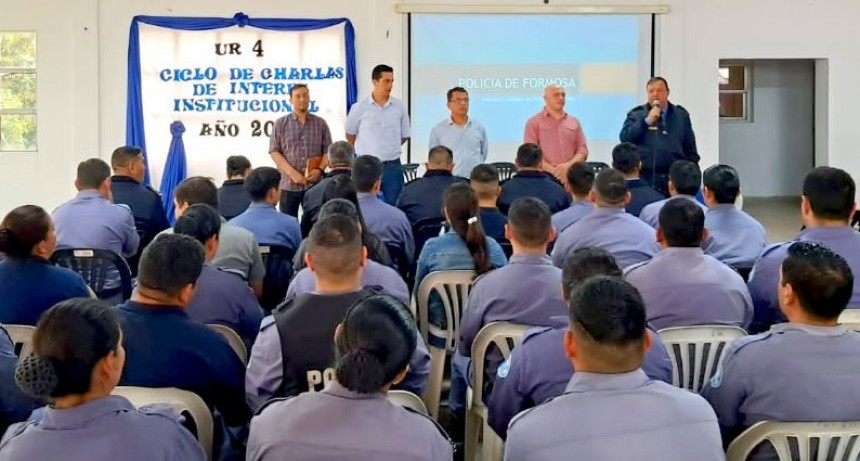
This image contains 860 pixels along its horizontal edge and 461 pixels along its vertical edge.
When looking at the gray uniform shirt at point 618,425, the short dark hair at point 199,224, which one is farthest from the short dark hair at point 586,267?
the short dark hair at point 199,224

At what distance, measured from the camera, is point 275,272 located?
14.2ft

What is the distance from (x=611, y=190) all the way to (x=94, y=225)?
247cm

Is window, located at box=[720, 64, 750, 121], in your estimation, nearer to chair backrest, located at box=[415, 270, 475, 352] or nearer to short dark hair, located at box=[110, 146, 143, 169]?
short dark hair, located at box=[110, 146, 143, 169]

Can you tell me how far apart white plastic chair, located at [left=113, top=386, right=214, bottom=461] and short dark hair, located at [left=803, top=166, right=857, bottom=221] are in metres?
2.41

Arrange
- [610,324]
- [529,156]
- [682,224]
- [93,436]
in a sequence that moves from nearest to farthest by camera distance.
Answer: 1. [93,436]
2. [610,324]
3. [682,224]
4. [529,156]

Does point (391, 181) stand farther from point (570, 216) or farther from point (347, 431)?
point (347, 431)

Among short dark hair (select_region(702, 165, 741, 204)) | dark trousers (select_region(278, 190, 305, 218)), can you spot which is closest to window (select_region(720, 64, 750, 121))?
dark trousers (select_region(278, 190, 305, 218))

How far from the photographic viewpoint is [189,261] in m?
2.38

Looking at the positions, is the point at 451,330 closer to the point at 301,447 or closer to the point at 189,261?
the point at 189,261

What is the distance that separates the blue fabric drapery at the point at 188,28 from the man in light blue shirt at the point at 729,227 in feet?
18.3

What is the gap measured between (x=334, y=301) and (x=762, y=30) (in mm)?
8497

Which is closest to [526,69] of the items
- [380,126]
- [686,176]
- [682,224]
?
[380,126]

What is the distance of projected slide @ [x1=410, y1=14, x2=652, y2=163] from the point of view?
918 cm

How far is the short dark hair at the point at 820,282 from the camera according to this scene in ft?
7.03
